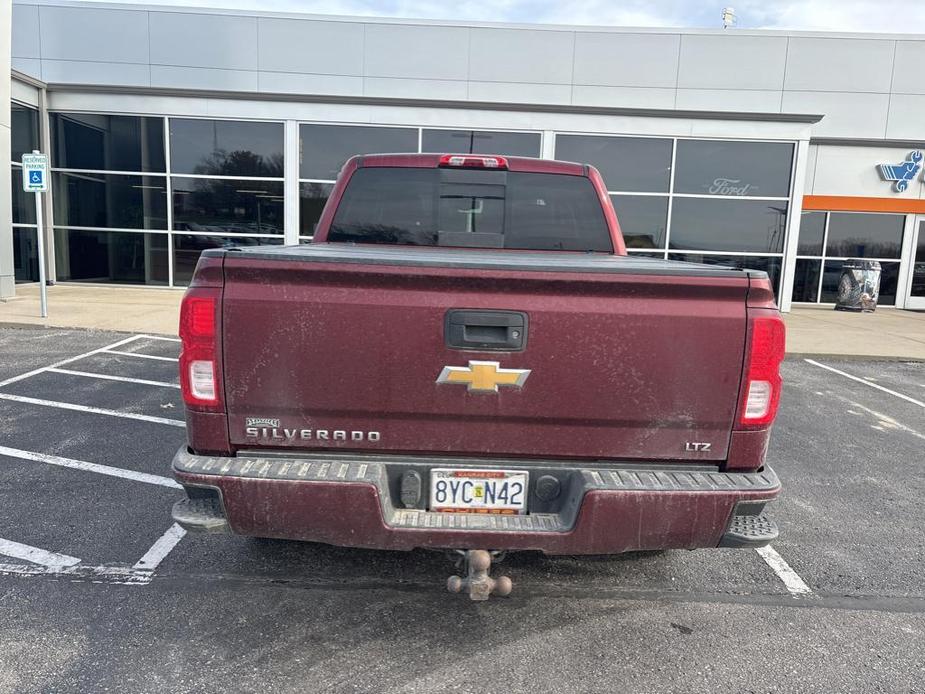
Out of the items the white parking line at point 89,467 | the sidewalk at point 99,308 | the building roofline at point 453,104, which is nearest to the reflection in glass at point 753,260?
the building roofline at point 453,104

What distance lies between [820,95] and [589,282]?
1786cm

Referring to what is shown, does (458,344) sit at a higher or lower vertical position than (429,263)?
lower

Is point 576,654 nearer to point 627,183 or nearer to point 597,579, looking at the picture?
point 597,579

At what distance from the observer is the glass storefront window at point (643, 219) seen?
1600 centimetres

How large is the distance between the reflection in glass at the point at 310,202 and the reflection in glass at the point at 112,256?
354 centimetres

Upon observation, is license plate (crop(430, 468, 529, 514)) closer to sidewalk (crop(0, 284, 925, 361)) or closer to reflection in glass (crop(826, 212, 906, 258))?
sidewalk (crop(0, 284, 925, 361))

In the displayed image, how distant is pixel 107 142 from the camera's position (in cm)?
1620

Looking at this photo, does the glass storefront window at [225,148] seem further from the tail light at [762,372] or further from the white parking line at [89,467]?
the tail light at [762,372]

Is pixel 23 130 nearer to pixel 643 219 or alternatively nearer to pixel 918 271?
pixel 643 219

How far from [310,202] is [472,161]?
42.8 feet

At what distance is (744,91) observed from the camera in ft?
53.7

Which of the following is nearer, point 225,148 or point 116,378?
point 116,378

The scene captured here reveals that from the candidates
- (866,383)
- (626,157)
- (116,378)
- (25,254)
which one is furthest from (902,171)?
(25,254)

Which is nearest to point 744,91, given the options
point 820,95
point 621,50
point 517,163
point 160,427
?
point 820,95
